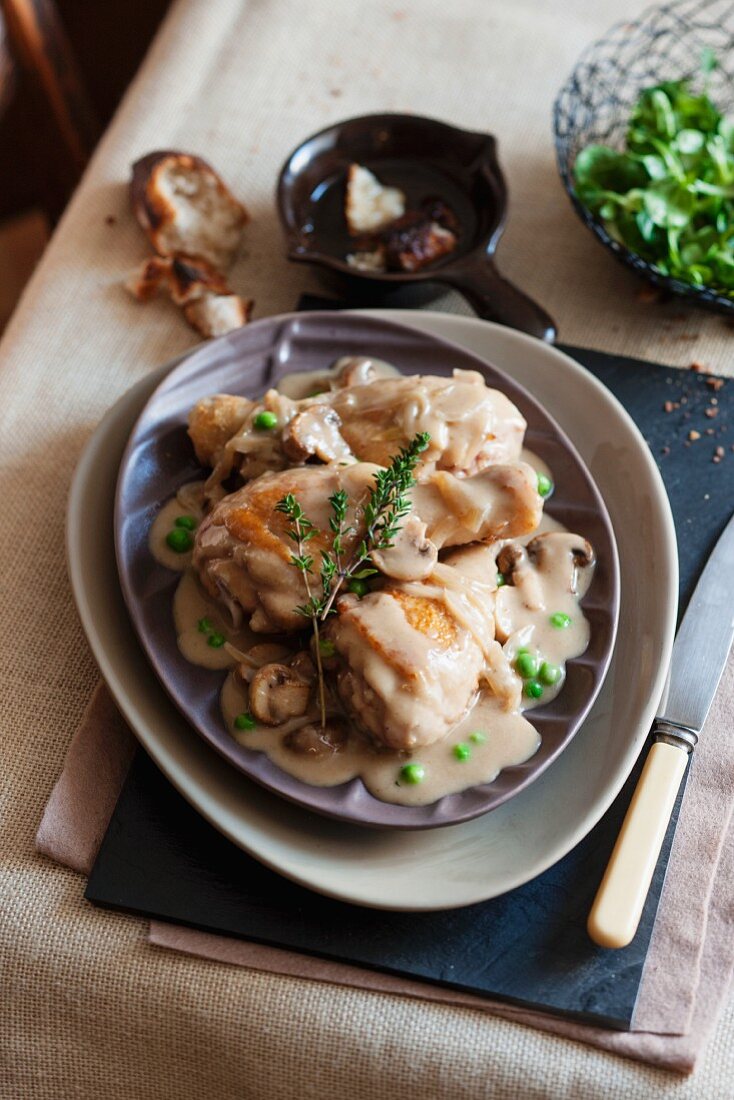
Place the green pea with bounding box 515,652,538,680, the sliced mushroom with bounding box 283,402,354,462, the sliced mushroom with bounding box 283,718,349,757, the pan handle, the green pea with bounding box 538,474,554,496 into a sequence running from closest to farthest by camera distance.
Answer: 1. the sliced mushroom with bounding box 283,718,349,757
2. the green pea with bounding box 515,652,538,680
3. the sliced mushroom with bounding box 283,402,354,462
4. the green pea with bounding box 538,474,554,496
5. the pan handle

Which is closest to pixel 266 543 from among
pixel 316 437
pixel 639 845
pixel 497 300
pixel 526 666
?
pixel 316 437

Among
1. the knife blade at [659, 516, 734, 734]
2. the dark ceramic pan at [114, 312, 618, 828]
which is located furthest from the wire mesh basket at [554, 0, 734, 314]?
the knife blade at [659, 516, 734, 734]

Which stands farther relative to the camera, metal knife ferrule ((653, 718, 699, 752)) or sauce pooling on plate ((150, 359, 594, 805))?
metal knife ferrule ((653, 718, 699, 752))

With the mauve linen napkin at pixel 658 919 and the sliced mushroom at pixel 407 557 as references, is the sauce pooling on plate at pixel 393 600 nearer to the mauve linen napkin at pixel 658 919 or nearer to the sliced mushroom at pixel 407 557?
the sliced mushroom at pixel 407 557

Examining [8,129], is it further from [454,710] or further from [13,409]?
[454,710]

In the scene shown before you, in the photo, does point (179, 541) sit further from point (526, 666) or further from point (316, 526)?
point (526, 666)

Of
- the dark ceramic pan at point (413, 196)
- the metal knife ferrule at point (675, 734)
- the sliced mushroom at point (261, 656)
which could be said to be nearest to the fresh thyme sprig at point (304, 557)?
the sliced mushroom at point (261, 656)

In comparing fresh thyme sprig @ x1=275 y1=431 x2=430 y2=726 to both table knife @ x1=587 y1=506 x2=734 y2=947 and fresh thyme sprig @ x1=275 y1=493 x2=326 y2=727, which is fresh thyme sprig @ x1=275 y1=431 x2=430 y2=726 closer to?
fresh thyme sprig @ x1=275 y1=493 x2=326 y2=727
